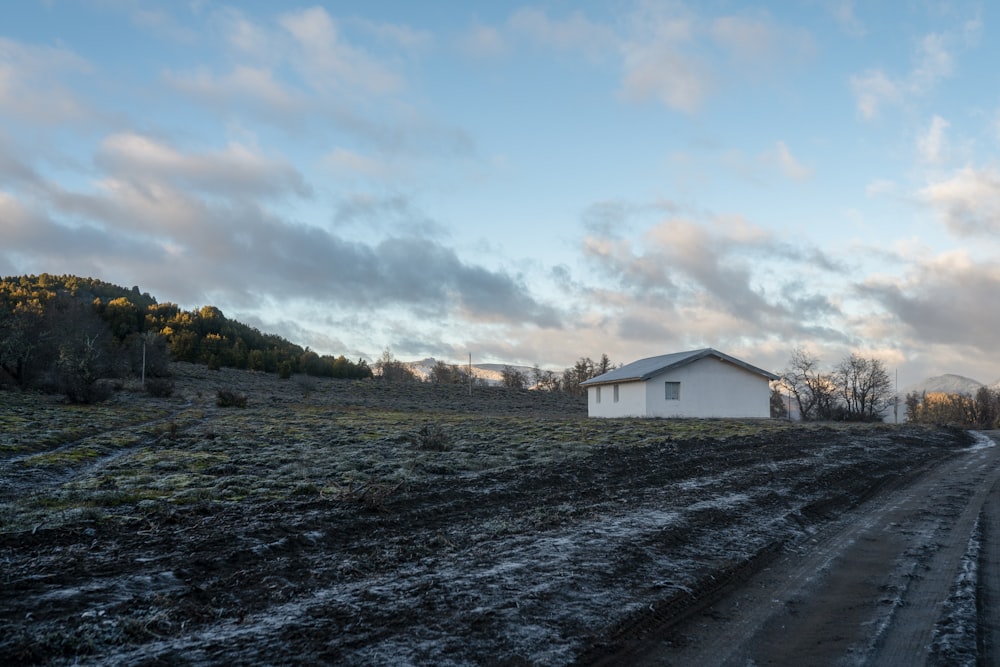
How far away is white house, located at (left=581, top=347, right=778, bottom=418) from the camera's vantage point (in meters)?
35.2

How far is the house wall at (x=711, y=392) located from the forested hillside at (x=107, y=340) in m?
29.3

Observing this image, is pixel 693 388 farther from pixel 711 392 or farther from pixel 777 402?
pixel 777 402

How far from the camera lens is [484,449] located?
1544cm

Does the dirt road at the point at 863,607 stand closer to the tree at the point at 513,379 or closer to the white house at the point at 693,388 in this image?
the white house at the point at 693,388

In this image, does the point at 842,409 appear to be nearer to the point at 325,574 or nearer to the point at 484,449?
the point at 484,449

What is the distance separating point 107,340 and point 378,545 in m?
65.2

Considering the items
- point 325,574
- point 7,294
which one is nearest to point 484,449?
point 325,574

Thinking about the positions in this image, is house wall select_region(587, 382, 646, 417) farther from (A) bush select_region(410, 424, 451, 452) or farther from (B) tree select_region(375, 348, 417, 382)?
(B) tree select_region(375, 348, 417, 382)

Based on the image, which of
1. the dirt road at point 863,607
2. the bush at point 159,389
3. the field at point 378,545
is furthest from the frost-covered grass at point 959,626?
the bush at point 159,389

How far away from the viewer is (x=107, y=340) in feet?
199

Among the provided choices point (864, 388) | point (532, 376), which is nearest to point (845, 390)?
point (864, 388)

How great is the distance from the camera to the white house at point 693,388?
35219 mm

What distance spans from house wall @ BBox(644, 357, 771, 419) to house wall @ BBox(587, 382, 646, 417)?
0.66m

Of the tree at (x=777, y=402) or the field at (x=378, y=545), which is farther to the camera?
the tree at (x=777, y=402)
